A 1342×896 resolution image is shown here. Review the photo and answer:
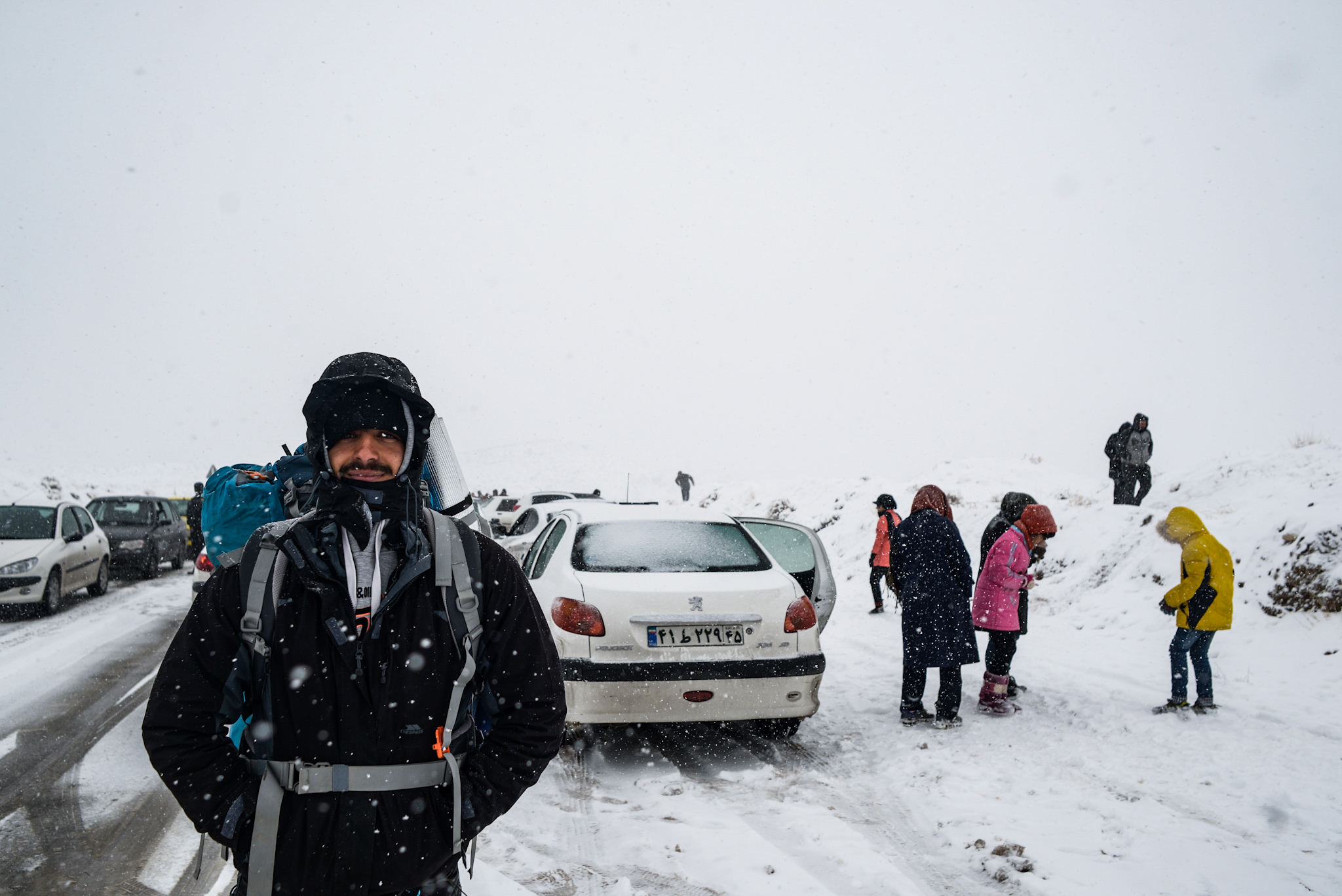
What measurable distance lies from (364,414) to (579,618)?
2.90m

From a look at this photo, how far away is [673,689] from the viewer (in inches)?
175

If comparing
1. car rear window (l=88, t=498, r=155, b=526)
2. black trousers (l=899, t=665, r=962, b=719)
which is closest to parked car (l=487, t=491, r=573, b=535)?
black trousers (l=899, t=665, r=962, b=719)

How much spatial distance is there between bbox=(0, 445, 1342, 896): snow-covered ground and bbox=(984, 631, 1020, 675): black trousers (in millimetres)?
365

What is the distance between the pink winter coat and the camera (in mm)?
5875

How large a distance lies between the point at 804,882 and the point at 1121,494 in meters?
12.5

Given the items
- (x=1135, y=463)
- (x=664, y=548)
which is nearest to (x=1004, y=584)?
(x=664, y=548)

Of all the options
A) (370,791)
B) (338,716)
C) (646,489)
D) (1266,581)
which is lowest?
(646,489)

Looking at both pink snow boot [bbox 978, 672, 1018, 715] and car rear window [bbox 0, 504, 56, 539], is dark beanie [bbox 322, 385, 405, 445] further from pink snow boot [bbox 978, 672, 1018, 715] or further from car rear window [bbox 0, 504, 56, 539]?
car rear window [bbox 0, 504, 56, 539]

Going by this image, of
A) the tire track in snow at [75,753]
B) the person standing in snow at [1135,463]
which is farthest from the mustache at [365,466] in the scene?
the person standing in snow at [1135,463]

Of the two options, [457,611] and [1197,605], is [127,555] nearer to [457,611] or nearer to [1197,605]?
[457,611]

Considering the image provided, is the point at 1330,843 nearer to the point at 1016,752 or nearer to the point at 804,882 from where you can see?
the point at 1016,752

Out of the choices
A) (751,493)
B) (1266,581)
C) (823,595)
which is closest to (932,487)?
(823,595)

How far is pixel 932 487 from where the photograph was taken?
602cm

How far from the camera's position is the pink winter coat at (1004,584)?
588 cm
